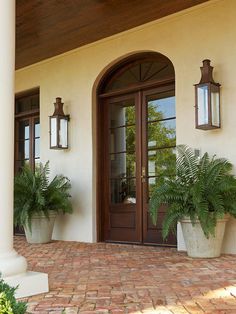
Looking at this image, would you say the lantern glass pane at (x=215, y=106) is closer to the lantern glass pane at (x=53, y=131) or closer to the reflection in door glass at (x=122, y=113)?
the reflection in door glass at (x=122, y=113)

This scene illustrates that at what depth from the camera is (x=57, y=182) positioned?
240 inches

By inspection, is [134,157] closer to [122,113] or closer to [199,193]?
[122,113]

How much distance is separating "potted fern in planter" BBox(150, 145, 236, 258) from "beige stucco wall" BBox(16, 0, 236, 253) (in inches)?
14.7

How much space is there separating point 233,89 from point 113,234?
2580 mm

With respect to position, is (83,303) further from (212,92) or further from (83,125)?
(83,125)

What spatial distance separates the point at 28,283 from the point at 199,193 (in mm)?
1935

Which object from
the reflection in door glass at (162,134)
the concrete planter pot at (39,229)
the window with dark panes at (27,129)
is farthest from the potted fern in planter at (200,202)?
the window with dark panes at (27,129)

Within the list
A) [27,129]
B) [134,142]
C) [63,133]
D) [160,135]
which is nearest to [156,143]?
[160,135]

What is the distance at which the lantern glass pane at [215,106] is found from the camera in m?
4.72

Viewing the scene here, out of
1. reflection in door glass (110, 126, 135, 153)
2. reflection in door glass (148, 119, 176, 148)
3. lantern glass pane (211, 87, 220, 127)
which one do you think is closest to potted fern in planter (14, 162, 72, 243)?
reflection in door glass (110, 126, 135, 153)

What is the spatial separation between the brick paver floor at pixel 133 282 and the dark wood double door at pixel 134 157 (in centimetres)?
61

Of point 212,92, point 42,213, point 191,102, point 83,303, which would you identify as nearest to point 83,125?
point 42,213

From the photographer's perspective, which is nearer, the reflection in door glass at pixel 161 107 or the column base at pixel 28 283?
the column base at pixel 28 283

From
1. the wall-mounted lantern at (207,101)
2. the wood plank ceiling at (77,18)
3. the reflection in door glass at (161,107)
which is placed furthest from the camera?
the reflection in door glass at (161,107)
